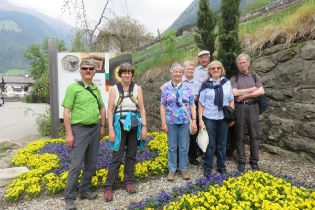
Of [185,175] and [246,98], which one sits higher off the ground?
[246,98]

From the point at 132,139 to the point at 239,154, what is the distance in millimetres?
2057

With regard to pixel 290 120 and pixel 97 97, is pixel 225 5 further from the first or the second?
pixel 97 97

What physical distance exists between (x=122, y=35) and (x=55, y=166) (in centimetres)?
Answer: 1156

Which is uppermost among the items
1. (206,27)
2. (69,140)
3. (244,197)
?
(206,27)

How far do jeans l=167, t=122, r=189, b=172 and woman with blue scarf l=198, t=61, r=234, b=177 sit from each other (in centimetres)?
32

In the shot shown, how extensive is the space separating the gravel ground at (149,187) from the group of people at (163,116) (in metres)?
0.13

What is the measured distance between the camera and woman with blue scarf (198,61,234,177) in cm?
392

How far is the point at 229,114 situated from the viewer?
153 inches

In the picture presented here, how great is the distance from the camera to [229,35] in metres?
4.71

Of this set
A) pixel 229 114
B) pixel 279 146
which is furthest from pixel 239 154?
pixel 279 146

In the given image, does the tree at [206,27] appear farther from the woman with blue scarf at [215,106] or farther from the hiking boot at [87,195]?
the hiking boot at [87,195]

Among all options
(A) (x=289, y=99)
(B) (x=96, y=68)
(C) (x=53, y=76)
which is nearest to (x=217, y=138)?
(A) (x=289, y=99)

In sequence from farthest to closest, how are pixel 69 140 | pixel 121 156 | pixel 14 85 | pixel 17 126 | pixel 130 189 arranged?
1. pixel 14 85
2. pixel 17 126
3. pixel 130 189
4. pixel 121 156
5. pixel 69 140

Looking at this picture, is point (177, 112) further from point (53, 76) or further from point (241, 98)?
point (53, 76)
